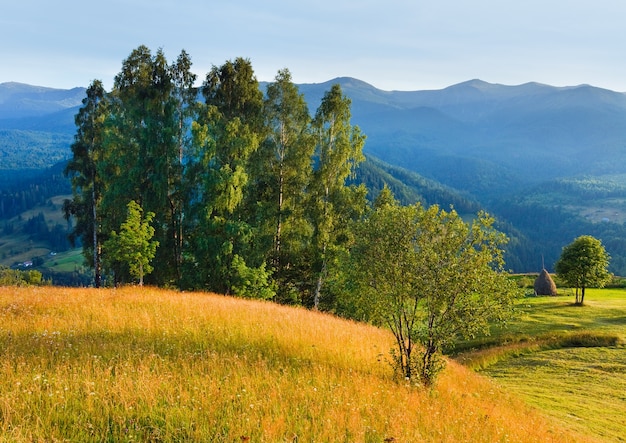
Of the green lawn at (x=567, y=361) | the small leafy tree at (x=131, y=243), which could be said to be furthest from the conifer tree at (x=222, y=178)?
the green lawn at (x=567, y=361)

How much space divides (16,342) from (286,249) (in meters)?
25.9

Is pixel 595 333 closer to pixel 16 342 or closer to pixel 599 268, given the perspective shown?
pixel 599 268

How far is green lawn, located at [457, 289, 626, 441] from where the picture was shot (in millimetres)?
15839

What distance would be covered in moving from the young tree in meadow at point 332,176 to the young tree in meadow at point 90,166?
19848mm

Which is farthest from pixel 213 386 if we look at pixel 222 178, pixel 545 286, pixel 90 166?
pixel 545 286

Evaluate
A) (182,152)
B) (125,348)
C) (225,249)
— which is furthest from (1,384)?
(182,152)

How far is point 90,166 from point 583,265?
54.2m

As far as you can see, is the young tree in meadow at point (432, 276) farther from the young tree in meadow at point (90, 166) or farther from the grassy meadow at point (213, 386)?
the young tree in meadow at point (90, 166)

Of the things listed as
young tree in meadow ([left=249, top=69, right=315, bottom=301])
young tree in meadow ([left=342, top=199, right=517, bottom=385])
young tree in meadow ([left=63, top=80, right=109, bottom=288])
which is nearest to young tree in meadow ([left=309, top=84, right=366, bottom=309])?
young tree in meadow ([left=249, top=69, right=315, bottom=301])

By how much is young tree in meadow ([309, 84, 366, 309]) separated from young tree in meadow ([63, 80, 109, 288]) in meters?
19.8

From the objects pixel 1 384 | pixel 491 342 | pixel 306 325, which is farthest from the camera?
pixel 491 342

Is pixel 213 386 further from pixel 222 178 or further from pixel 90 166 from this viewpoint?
pixel 90 166

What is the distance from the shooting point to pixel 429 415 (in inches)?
372

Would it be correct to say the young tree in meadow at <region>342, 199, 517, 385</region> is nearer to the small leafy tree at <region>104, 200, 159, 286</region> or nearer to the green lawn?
the green lawn
